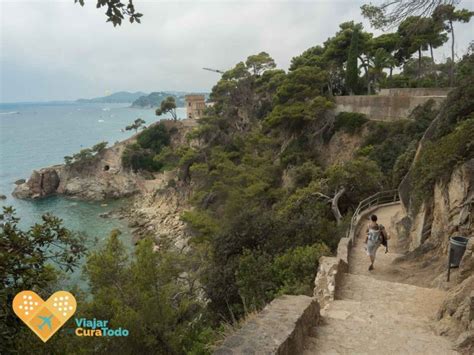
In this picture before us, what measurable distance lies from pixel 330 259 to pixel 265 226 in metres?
4.41

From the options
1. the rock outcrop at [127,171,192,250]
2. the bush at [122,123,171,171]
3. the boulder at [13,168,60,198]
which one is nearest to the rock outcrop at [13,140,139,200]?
the boulder at [13,168,60,198]

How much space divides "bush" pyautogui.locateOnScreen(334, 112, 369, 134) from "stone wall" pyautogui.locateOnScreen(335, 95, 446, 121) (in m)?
0.52

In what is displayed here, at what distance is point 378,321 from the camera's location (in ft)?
18.6

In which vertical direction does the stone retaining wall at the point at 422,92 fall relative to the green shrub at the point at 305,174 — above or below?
above

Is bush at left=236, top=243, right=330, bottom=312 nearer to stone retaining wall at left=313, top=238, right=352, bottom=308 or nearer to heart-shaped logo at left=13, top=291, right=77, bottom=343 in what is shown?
stone retaining wall at left=313, top=238, right=352, bottom=308

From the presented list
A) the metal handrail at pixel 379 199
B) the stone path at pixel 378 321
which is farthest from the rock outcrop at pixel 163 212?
the stone path at pixel 378 321

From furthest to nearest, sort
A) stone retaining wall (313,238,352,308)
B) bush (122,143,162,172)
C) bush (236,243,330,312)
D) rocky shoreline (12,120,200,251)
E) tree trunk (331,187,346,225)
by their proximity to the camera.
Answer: bush (122,143,162,172), rocky shoreline (12,120,200,251), tree trunk (331,187,346,225), bush (236,243,330,312), stone retaining wall (313,238,352,308)

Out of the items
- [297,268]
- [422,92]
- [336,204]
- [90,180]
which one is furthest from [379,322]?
[90,180]

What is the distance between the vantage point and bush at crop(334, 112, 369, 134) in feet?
88.7

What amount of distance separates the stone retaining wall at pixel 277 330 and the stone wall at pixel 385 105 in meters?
21.9

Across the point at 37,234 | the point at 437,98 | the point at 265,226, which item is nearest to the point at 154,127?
the point at 437,98

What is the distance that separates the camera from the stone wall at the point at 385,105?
23917 mm

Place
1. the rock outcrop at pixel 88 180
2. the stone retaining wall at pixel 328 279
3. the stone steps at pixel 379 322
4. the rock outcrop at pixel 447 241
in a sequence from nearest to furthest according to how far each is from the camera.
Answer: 1. the stone steps at pixel 379 322
2. the rock outcrop at pixel 447 241
3. the stone retaining wall at pixel 328 279
4. the rock outcrop at pixel 88 180

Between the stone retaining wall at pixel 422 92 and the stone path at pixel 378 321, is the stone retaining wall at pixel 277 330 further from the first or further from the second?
the stone retaining wall at pixel 422 92
